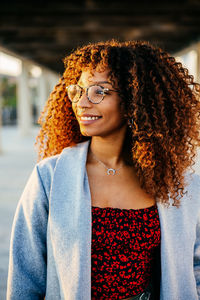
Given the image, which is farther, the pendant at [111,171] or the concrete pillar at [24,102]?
the concrete pillar at [24,102]

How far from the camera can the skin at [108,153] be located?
1.54m

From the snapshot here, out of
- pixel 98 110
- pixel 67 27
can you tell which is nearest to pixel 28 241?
pixel 98 110

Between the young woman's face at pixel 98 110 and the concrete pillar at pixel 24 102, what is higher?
the concrete pillar at pixel 24 102

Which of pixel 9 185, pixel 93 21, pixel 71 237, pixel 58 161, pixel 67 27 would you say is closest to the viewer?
pixel 71 237

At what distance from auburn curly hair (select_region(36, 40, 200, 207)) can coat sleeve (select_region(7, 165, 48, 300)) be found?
21.0 inches

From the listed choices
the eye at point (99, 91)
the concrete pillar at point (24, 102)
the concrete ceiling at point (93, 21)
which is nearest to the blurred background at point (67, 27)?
the concrete ceiling at point (93, 21)

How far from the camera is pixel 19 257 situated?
4.68 feet

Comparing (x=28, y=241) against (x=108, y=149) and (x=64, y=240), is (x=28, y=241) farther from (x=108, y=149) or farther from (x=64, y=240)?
(x=108, y=149)

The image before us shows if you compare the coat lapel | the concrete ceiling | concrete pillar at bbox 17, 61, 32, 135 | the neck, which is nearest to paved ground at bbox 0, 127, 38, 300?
the coat lapel

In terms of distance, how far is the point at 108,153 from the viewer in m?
1.71

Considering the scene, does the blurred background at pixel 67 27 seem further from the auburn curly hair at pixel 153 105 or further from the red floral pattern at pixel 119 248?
the auburn curly hair at pixel 153 105

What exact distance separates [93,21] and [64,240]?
25.1ft

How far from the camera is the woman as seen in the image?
1.42m

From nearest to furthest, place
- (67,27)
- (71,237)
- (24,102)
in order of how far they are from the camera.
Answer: (71,237)
(67,27)
(24,102)
